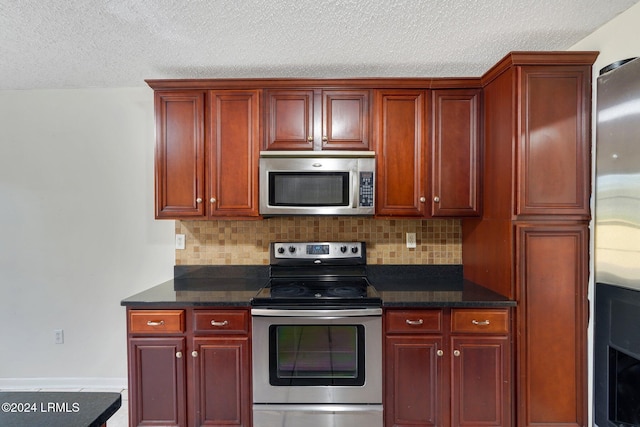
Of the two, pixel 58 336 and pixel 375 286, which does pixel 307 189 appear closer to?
pixel 375 286

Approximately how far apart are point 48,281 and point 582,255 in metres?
3.72

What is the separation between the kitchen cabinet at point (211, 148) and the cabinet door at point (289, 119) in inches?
3.5

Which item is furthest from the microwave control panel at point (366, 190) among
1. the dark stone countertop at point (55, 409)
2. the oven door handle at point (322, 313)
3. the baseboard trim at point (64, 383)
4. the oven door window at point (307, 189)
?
the baseboard trim at point (64, 383)

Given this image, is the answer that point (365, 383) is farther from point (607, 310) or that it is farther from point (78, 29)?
point (78, 29)

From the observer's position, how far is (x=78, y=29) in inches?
73.7

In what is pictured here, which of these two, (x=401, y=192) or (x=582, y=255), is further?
(x=401, y=192)

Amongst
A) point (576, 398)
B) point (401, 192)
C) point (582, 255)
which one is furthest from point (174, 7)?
point (576, 398)

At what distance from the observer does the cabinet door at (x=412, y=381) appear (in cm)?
197

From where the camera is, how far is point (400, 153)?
2303 millimetres

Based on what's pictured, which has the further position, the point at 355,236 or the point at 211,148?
the point at 355,236

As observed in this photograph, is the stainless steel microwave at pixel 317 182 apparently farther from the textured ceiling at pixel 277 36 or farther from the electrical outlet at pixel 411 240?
the textured ceiling at pixel 277 36

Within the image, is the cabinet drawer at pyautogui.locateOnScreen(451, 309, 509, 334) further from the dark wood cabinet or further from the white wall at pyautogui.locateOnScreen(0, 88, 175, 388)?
the white wall at pyautogui.locateOnScreen(0, 88, 175, 388)

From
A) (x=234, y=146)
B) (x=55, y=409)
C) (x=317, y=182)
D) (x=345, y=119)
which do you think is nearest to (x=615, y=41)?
(x=345, y=119)

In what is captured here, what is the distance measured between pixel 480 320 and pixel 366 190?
3.35 feet
